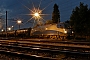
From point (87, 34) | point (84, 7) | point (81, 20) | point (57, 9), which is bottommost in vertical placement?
point (87, 34)

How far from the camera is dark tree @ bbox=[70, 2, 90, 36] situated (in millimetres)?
47094

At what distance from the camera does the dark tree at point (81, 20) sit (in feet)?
155

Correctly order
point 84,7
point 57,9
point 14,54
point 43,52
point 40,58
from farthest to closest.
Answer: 1. point 57,9
2. point 84,7
3. point 43,52
4. point 14,54
5. point 40,58

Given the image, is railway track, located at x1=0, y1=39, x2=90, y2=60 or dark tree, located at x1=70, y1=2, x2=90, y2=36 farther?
dark tree, located at x1=70, y1=2, x2=90, y2=36

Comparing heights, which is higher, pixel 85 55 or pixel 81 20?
pixel 81 20

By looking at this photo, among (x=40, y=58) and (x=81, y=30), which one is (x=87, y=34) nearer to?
(x=81, y=30)

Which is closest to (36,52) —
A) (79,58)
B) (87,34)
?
A: (79,58)

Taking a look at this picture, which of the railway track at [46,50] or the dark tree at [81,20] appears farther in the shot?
the dark tree at [81,20]

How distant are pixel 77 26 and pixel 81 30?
55.1 inches

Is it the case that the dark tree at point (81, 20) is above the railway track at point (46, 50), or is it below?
above

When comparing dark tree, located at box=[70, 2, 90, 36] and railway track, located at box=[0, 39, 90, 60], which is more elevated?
dark tree, located at box=[70, 2, 90, 36]

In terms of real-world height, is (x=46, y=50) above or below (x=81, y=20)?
below

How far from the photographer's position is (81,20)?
4838 centimetres

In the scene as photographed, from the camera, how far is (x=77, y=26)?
48000 mm
